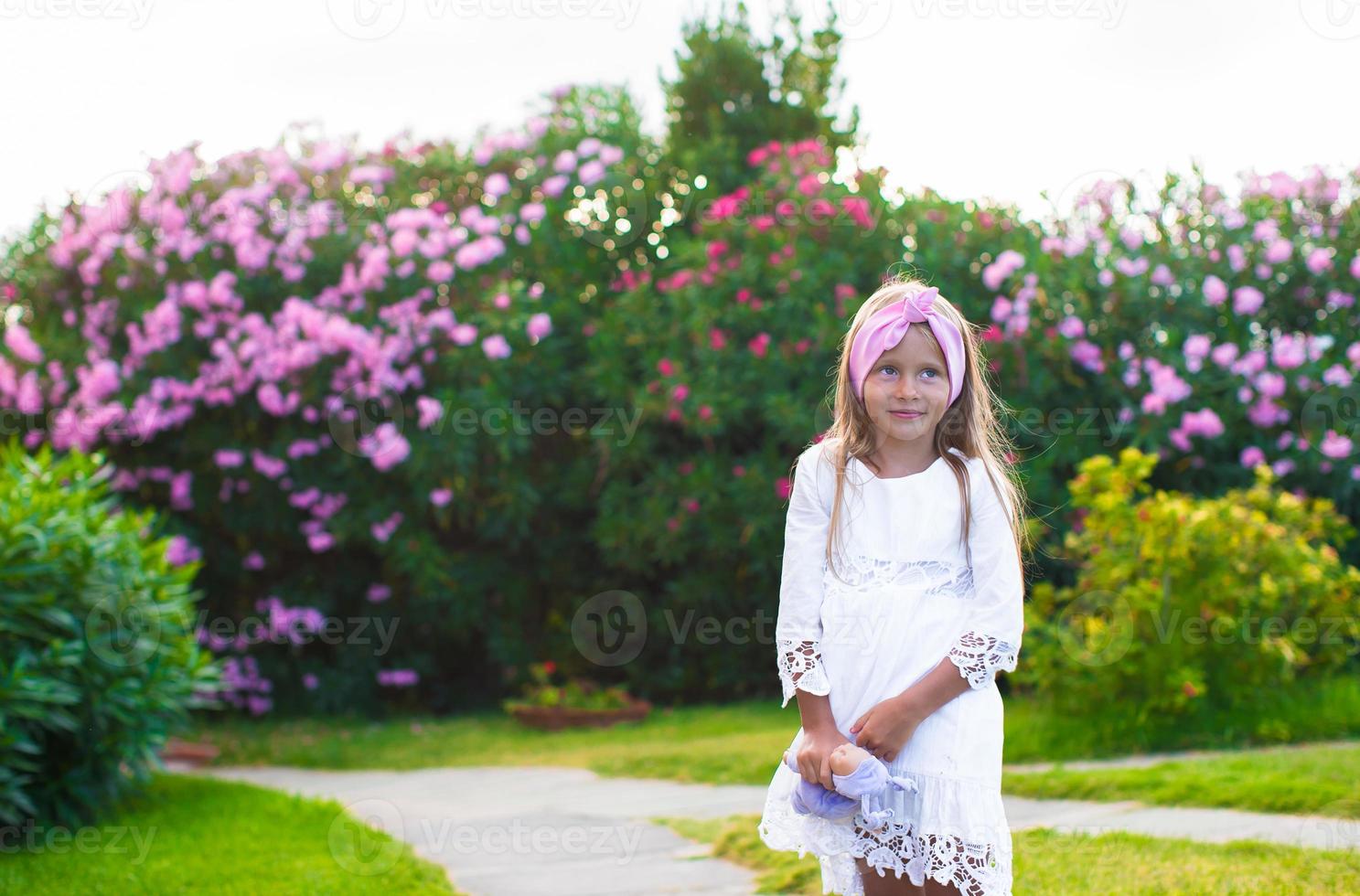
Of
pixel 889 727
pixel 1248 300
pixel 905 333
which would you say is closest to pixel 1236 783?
pixel 889 727

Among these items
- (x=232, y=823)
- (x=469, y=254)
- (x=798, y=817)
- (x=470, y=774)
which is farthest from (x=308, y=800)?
(x=469, y=254)

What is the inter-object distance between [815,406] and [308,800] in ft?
12.3

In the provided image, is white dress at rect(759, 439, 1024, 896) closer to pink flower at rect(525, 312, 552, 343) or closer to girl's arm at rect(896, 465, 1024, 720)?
girl's arm at rect(896, 465, 1024, 720)

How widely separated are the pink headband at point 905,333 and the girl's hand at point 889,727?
1.93 ft

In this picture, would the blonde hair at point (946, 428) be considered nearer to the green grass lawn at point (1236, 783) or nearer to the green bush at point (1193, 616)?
the green grass lawn at point (1236, 783)

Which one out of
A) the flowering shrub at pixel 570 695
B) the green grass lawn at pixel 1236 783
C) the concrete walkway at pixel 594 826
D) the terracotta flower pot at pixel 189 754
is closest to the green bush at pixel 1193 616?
the green grass lawn at pixel 1236 783

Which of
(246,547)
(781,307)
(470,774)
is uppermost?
(781,307)

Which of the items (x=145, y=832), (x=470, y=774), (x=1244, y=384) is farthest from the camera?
(x=1244, y=384)

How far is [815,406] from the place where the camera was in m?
7.52

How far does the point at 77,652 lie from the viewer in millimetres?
4504

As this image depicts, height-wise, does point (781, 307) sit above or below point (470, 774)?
above

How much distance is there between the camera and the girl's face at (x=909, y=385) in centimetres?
229

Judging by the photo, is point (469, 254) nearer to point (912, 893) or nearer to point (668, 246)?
point (668, 246)

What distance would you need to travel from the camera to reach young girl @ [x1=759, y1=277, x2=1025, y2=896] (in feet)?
7.12
